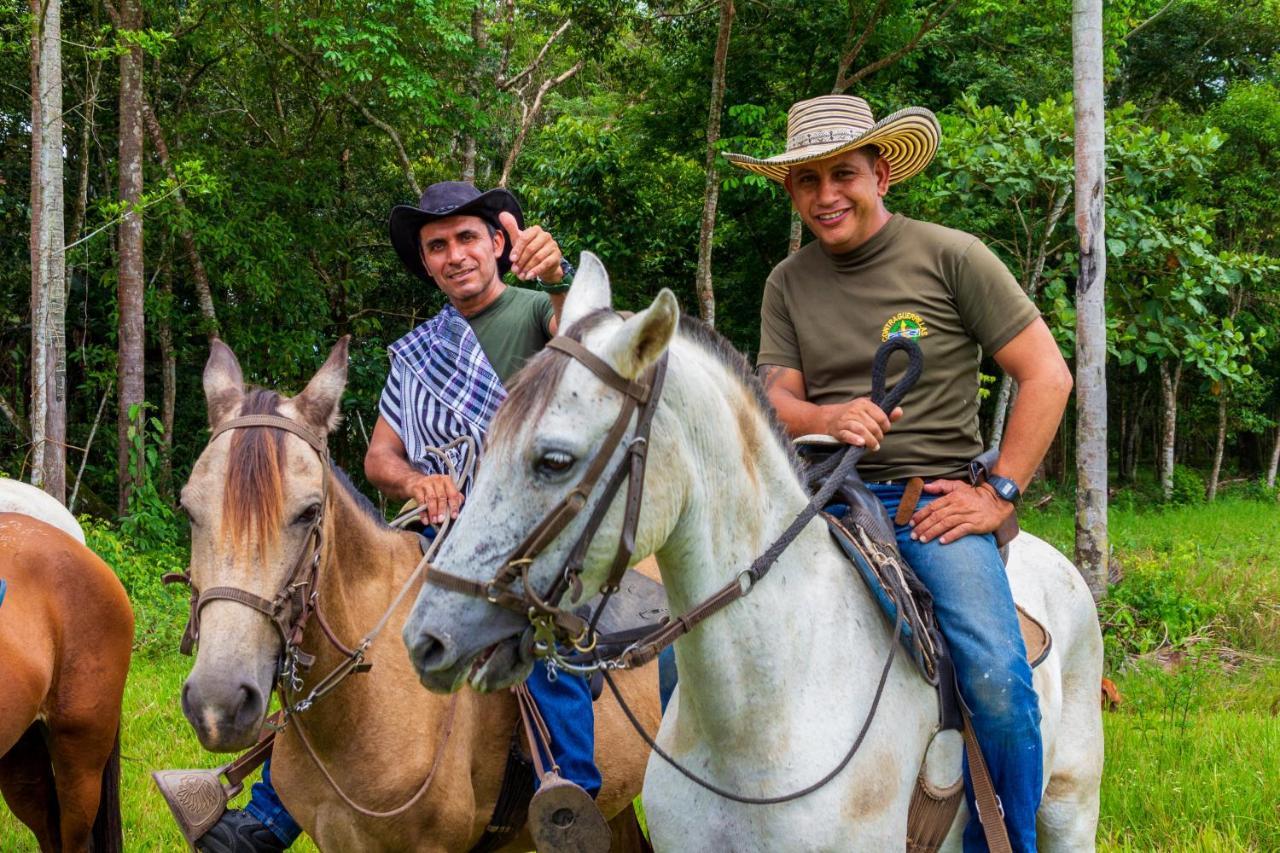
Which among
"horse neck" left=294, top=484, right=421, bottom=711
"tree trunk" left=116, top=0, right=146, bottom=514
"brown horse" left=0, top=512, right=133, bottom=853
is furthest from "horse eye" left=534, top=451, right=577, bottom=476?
"tree trunk" left=116, top=0, right=146, bottom=514

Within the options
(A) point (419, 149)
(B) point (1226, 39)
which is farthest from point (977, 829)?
(B) point (1226, 39)

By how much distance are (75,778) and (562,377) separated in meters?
3.54

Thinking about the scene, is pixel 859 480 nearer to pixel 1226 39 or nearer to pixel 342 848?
pixel 342 848

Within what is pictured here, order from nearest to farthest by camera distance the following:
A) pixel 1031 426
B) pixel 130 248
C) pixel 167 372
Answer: pixel 1031 426 < pixel 130 248 < pixel 167 372

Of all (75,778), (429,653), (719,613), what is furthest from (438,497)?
(75,778)

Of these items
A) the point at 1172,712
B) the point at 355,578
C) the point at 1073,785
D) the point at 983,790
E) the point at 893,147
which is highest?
the point at 893,147

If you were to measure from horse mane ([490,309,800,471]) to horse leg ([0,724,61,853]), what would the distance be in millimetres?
3612

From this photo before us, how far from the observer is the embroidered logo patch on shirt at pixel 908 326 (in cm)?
304

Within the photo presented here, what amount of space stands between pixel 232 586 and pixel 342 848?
1030 mm

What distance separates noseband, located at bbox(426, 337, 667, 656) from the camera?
195 cm

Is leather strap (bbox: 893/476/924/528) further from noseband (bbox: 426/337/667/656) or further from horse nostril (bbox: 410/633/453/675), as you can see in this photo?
horse nostril (bbox: 410/633/453/675)

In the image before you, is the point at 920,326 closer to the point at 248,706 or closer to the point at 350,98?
the point at 248,706

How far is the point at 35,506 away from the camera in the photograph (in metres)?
4.59

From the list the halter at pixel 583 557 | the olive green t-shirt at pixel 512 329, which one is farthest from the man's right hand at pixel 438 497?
the halter at pixel 583 557
